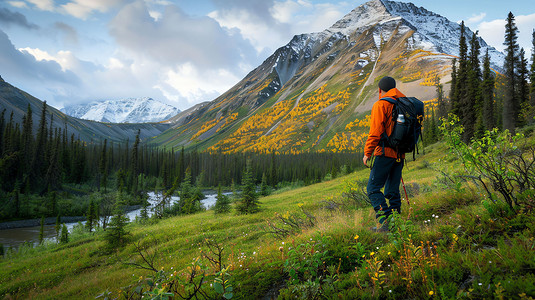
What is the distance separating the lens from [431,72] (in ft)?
618

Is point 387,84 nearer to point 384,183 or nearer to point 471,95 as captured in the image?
point 384,183

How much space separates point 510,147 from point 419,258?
9.19ft

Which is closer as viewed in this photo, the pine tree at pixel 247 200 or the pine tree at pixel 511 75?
the pine tree at pixel 247 200

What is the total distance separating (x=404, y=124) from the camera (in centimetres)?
466

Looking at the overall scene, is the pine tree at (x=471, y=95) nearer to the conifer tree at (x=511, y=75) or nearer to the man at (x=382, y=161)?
the conifer tree at (x=511, y=75)

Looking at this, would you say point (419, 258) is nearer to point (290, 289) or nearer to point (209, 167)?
point (290, 289)

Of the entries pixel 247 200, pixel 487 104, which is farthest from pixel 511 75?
pixel 247 200

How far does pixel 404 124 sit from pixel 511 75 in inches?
2087

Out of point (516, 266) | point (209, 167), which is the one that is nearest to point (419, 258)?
point (516, 266)

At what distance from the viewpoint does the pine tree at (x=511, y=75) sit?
125 ft

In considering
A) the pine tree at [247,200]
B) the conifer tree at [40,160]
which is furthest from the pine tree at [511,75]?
the conifer tree at [40,160]

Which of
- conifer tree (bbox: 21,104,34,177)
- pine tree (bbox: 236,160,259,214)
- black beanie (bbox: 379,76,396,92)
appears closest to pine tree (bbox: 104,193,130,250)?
pine tree (bbox: 236,160,259,214)

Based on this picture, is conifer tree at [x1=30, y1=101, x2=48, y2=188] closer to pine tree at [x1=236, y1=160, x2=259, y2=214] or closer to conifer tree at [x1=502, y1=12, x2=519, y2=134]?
pine tree at [x1=236, y1=160, x2=259, y2=214]

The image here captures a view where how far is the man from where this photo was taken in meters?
4.88
